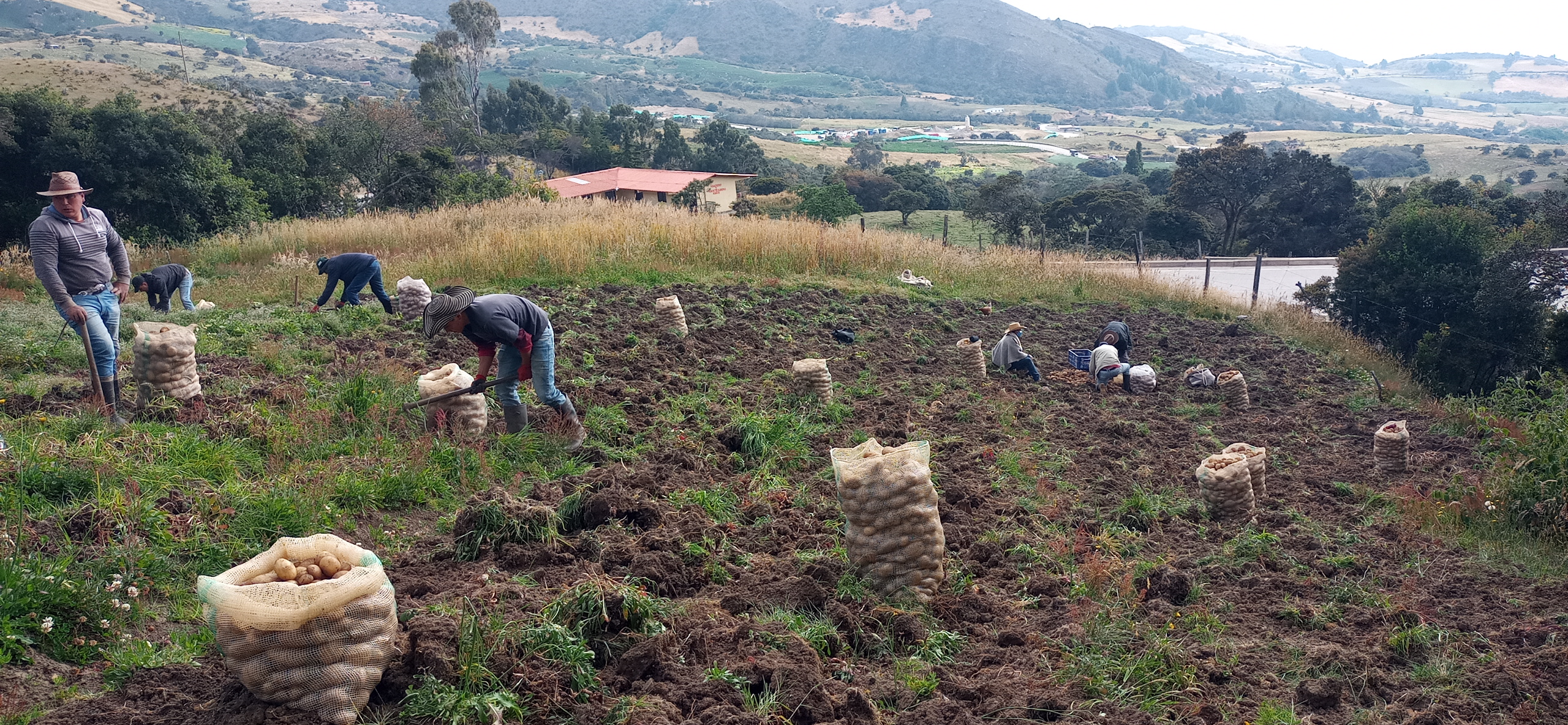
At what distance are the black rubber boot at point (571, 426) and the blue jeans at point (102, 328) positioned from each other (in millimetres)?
3159

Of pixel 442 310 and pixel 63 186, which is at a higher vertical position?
pixel 63 186

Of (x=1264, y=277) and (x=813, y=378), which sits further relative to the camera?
(x=1264, y=277)

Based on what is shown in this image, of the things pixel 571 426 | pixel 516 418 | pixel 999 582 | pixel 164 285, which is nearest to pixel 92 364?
pixel 516 418

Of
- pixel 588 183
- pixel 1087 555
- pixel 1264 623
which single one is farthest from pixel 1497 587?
pixel 588 183

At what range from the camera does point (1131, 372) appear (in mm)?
10938

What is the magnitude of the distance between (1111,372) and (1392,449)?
3301mm

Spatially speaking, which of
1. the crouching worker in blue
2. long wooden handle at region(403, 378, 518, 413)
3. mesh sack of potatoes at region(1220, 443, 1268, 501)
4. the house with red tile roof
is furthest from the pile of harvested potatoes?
the house with red tile roof

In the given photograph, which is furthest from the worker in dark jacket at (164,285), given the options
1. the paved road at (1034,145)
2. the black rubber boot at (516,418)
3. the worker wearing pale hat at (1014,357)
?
the paved road at (1034,145)

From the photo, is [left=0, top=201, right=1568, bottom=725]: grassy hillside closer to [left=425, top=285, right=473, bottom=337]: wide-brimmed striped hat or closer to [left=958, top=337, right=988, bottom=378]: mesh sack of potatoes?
[left=958, top=337, right=988, bottom=378]: mesh sack of potatoes

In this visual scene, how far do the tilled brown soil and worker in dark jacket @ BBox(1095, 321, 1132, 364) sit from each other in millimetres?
1786

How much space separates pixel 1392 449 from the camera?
8.04m

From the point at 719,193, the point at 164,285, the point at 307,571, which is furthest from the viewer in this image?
the point at 719,193

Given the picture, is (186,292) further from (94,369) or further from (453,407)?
(453,407)

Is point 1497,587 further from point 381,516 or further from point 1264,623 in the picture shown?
point 381,516
